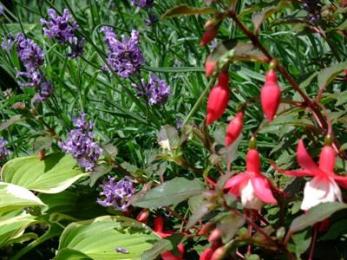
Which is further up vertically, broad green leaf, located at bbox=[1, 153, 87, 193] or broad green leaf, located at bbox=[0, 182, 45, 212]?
broad green leaf, located at bbox=[0, 182, 45, 212]

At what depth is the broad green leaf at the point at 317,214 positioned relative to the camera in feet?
4.09

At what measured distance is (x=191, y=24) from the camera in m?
2.77

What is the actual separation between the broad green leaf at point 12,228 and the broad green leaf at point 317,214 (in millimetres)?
970

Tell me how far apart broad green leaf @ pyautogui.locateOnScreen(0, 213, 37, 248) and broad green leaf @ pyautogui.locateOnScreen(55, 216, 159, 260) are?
0.17 m

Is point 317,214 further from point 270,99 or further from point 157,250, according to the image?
point 157,250

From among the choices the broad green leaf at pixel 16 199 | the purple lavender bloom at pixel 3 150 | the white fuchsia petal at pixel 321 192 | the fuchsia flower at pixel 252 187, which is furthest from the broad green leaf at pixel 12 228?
the white fuchsia petal at pixel 321 192

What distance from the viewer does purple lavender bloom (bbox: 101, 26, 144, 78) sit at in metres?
1.91

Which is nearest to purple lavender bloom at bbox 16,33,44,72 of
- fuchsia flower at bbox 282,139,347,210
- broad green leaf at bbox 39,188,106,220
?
broad green leaf at bbox 39,188,106,220

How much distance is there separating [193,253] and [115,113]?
55 cm

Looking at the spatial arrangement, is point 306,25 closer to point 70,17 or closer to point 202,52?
point 70,17

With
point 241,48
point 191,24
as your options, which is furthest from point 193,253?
point 191,24

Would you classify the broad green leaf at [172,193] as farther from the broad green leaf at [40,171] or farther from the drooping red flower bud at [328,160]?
the broad green leaf at [40,171]

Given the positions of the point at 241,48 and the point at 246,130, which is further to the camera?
the point at 246,130

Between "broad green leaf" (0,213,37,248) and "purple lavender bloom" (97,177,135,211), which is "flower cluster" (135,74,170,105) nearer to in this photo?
"purple lavender bloom" (97,177,135,211)
